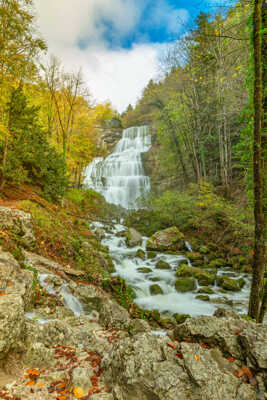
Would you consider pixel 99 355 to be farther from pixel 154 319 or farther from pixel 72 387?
pixel 154 319

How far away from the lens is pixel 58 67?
12680 mm

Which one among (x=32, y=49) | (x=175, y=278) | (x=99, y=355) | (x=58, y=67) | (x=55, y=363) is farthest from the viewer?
(x=58, y=67)

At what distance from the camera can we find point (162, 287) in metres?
7.60

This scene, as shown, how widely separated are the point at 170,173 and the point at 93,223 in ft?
30.5

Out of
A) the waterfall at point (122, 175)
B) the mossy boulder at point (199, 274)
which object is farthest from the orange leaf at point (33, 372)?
the waterfall at point (122, 175)

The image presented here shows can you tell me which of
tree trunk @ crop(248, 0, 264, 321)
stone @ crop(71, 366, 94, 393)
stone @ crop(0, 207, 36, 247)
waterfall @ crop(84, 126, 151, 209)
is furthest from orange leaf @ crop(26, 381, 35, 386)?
waterfall @ crop(84, 126, 151, 209)

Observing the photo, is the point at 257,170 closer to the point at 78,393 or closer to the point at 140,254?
the point at 78,393

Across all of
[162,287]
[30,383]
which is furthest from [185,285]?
[30,383]

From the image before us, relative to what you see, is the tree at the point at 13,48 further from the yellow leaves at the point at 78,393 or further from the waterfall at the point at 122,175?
the waterfall at the point at 122,175

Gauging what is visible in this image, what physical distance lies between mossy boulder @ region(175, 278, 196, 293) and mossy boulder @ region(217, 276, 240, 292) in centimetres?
106

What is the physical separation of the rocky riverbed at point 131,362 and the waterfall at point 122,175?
1655 centimetres

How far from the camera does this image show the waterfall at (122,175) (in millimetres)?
22047

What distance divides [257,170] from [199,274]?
594 cm

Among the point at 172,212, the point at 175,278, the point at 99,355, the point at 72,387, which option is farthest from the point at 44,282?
the point at 172,212
